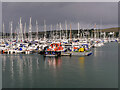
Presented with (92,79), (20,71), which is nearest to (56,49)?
(20,71)

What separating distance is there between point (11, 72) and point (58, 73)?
819 cm

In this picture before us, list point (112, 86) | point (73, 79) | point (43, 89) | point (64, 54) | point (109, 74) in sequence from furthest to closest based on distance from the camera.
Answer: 1. point (64, 54)
2. point (109, 74)
3. point (73, 79)
4. point (112, 86)
5. point (43, 89)

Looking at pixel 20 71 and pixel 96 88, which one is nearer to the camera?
pixel 96 88

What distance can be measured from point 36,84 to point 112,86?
10336mm

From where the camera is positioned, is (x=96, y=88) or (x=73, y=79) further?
(x=73, y=79)

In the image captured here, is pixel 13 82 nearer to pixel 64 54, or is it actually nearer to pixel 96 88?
pixel 96 88

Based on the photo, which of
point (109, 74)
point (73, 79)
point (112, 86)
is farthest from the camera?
point (109, 74)

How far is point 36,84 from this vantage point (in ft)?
109

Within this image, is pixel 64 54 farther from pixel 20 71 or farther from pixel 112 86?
pixel 112 86

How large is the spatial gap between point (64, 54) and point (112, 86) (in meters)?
35.9

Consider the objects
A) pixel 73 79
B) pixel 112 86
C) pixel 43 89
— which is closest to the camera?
pixel 43 89

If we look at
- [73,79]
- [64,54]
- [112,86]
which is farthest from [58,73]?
[64,54]

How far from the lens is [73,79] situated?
35.9m

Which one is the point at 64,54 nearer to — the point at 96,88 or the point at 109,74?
the point at 109,74
